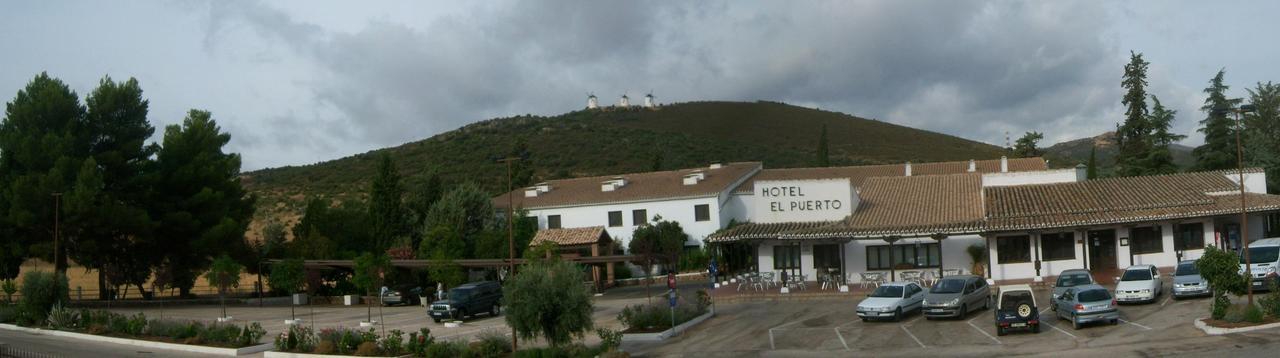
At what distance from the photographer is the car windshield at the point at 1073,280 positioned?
2941cm

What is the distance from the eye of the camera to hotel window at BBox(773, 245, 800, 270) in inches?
1746

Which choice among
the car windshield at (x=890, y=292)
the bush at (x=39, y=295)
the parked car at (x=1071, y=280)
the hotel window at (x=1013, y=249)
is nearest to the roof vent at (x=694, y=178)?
the hotel window at (x=1013, y=249)

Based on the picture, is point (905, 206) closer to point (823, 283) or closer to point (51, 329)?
point (823, 283)

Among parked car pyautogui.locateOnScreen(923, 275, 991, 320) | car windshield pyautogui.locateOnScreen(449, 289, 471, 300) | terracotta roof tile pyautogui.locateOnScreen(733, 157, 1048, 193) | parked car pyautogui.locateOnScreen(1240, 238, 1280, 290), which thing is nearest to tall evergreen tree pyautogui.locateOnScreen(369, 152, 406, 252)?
car windshield pyautogui.locateOnScreen(449, 289, 471, 300)

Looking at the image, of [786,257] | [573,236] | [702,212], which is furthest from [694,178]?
[786,257]

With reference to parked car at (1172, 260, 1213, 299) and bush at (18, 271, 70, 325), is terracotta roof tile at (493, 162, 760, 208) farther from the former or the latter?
parked car at (1172, 260, 1213, 299)

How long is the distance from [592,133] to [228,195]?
207 ft

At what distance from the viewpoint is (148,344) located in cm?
3014

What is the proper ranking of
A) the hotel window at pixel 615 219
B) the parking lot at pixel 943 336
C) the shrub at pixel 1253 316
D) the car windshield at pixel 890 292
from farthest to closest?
the hotel window at pixel 615 219 → the car windshield at pixel 890 292 → the shrub at pixel 1253 316 → the parking lot at pixel 943 336

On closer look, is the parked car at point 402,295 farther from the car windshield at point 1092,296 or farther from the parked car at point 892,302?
the car windshield at point 1092,296

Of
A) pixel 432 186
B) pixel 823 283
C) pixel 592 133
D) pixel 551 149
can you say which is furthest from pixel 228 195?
pixel 592 133

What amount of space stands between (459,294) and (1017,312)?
1955 centimetres

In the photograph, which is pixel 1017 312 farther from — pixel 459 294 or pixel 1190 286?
pixel 459 294

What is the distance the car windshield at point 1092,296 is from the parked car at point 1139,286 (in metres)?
4.38
